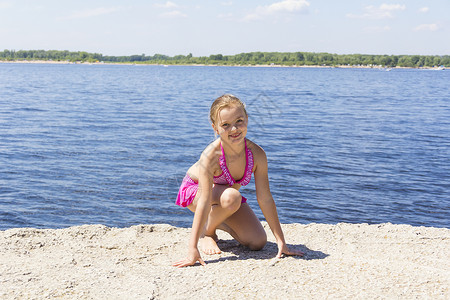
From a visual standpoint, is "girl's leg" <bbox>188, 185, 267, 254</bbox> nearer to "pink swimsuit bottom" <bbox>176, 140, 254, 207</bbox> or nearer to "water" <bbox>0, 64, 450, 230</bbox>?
"pink swimsuit bottom" <bbox>176, 140, 254, 207</bbox>

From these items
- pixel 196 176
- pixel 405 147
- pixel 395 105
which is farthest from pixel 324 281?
pixel 395 105

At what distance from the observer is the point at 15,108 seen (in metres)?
22.9

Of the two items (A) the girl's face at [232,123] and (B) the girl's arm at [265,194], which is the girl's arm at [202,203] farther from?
(B) the girl's arm at [265,194]

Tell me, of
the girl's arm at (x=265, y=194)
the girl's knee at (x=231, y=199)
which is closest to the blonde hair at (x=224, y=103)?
the girl's arm at (x=265, y=194)

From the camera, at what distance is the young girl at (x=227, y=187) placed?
384 cm

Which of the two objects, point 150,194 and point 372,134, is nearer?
point 150,194

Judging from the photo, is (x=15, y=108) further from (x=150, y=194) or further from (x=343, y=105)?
(x=343, y=105)

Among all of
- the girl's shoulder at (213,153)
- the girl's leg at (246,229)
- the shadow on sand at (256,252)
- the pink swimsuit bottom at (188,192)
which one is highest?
the girl's shoulder at (213,153)

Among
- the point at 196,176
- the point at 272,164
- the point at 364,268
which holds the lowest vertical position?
the point at 272,164

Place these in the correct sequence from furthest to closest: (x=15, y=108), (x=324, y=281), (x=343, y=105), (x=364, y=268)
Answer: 1. (x=343, y=105)
2. (x=15, y=108)
3. (x=364, y=268)
4. (x=324, y=281)

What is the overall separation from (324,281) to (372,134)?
Answer: 14.6 metres

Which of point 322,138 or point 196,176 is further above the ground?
point 196,176

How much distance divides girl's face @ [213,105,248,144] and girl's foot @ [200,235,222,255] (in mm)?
1047

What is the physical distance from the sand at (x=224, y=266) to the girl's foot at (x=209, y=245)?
81 mm
